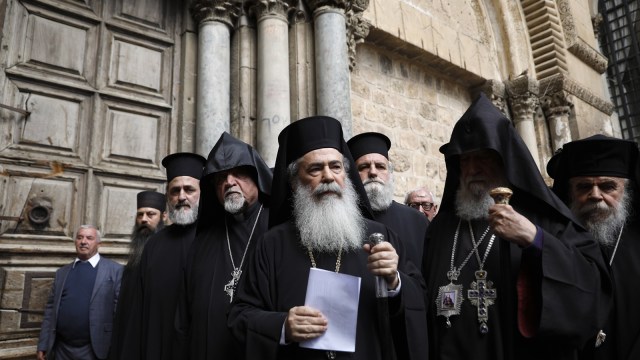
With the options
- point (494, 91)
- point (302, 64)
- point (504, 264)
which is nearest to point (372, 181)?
point (504, 264)

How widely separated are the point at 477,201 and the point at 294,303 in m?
0.98

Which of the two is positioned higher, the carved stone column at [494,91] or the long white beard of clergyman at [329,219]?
the carved stone column at [494,91]

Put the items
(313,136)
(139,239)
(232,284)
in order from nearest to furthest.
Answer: (313,136)
(232,284)
(139,239)

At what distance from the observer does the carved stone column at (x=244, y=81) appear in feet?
16.5

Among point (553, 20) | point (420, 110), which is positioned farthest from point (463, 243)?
point (553, 20)

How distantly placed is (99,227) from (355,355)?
3.40m

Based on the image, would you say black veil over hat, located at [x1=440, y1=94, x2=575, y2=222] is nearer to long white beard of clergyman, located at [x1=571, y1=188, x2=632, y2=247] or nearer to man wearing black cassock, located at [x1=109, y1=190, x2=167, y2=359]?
long white beard of clergyman, located at [x1=571, y1=188, x2=632, y2=247]

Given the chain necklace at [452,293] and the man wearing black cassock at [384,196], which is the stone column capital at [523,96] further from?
the chain necklace at [452,293]

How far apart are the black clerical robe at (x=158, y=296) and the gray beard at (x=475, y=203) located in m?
1.72

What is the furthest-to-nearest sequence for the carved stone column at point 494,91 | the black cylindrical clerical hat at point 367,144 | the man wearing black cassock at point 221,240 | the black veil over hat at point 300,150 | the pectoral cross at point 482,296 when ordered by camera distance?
the carved stone column at point 494,91 < the black cylindrical clerical hat at point 367,144 < the man wearing black cassock at point 221,240 < the black veil over hat at point 300,150 < the pectoral cross at point 482,296

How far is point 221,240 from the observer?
2836mm

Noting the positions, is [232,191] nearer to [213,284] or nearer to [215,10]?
[213,284]

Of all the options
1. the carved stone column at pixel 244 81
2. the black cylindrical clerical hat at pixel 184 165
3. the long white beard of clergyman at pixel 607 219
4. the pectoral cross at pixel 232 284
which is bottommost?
the pectoral cross at pixel 232 284

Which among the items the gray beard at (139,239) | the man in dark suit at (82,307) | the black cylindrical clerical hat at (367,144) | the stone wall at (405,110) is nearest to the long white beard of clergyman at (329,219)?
the black cylindrical clerical hat at (367,144)
